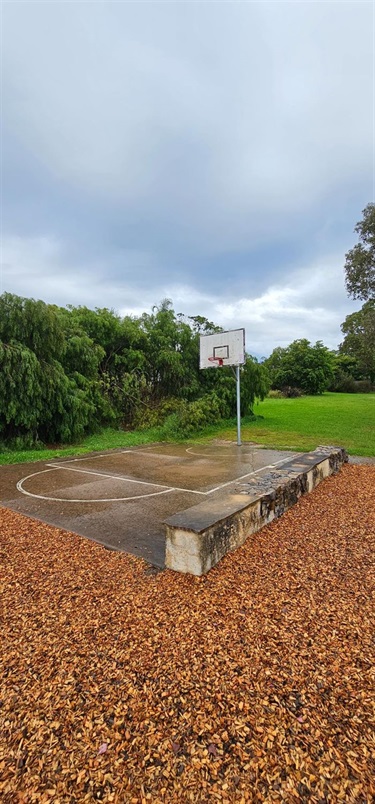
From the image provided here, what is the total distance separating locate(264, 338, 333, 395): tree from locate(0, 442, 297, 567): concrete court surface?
2962 centimetres

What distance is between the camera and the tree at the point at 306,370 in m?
36.2

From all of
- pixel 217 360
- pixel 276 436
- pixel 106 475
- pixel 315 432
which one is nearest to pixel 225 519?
pixel 106 475

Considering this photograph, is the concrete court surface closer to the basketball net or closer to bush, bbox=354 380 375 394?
the basketball net

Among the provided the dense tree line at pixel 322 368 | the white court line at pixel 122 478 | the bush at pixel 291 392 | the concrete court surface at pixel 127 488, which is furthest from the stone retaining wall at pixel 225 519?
the bush at pixel 291 392

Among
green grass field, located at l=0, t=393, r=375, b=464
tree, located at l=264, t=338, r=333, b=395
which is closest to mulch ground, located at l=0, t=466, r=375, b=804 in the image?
green grass field, located at l=0, t=393, r=375, b=464

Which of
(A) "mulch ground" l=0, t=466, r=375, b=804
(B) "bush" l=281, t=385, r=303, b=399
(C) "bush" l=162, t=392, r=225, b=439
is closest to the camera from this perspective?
(A) "mulch ground" l=0, t=466, r=375, b=804

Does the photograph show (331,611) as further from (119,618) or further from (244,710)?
(119,618)

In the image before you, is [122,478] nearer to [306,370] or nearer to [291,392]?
[291,392]

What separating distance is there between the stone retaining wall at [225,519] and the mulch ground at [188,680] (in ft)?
0.41

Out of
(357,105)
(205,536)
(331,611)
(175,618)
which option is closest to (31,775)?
(175,618)

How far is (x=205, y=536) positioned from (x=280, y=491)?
151 centimetres

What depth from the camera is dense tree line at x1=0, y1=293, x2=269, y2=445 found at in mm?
7543

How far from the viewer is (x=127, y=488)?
16.1 feet

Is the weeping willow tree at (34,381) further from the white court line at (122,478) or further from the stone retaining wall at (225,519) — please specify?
the stone retaining wall at (225,519)
